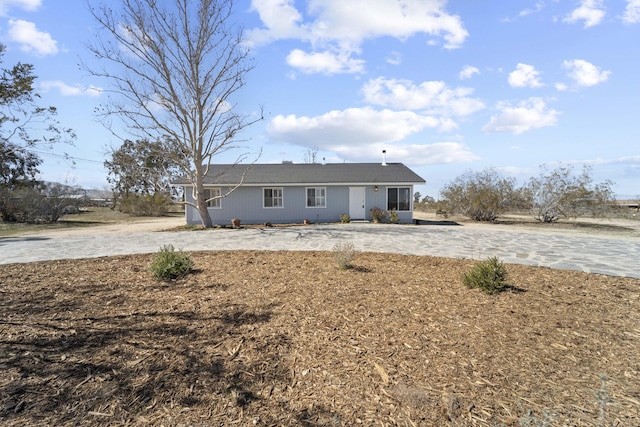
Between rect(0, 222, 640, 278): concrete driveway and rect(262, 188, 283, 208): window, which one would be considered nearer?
rect(0, 222, 640, 278): concrete driveway

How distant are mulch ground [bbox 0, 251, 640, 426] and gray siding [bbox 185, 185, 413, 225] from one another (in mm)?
13475

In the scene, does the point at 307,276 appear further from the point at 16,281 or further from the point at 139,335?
the point at 16,281

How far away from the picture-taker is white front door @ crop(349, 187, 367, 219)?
63.9ft

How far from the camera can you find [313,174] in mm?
20016

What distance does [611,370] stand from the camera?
291 centimetres

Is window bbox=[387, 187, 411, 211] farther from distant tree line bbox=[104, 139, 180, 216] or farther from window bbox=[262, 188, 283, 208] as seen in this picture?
distant tree line bbox=[104, 139, 180, 216]

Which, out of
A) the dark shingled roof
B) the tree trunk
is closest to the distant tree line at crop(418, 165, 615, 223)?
the dark shingled roof

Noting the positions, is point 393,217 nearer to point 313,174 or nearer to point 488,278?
point 313,174

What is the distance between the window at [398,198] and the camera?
19438 millimetres

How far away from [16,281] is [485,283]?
8.06 m

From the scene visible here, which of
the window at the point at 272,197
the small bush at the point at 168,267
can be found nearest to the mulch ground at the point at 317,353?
the small bush at the point at 168,267

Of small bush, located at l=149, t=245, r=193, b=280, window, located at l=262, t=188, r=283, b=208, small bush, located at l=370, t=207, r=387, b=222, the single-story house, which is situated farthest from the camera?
window, located at l=262, t=188, r=283, b=208

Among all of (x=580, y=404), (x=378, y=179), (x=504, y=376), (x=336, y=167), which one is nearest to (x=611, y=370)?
(x=580, y=404)

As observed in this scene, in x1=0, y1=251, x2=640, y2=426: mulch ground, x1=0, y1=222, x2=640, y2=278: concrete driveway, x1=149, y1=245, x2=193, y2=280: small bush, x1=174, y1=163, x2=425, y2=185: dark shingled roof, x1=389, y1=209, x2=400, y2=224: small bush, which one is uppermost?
x1=174, y1=163, x2=425, y2=185: dark shingled roof
